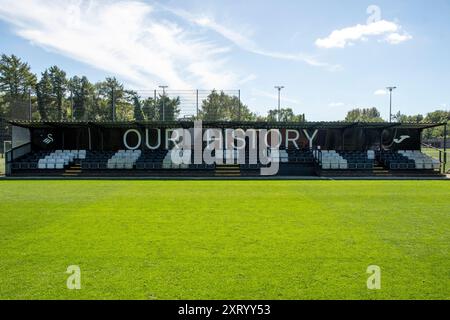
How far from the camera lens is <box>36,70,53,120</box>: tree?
2677 inches

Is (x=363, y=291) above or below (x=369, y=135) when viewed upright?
below

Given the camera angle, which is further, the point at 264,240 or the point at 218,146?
the point at 218,146

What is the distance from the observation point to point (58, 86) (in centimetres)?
7050

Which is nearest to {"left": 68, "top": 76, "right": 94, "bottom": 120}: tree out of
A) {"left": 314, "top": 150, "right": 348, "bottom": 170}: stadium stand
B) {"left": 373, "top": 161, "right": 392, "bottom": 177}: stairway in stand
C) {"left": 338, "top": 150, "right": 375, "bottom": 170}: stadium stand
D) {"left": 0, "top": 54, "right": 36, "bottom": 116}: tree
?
{"left": 0, "top": 54, "right": 36, "bottom": 116}: tree

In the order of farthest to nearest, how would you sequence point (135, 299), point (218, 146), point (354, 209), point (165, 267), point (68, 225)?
1. point (218, 146)
2. point (354, 209)
3. point (68, 225)
4. point (165, 267)
5. point (135, 299)

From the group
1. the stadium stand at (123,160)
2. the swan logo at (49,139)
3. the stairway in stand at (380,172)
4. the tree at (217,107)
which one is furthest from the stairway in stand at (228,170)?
the swan logo at (49,139)

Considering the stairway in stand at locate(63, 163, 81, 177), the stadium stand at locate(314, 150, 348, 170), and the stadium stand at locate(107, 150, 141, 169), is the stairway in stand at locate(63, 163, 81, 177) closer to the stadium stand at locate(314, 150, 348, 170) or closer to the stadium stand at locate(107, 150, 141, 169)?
the stadium stand at locate(107, 150, 141, 169)

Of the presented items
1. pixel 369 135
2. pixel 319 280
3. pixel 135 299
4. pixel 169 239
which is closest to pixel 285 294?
pixel 319 280

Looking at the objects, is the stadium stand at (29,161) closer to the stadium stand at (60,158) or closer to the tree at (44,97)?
the stadium stand at (60,158)

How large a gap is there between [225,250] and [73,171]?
69.3 feet

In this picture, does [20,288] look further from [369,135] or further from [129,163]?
[369,135]

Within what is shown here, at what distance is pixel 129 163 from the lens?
78.7 feet

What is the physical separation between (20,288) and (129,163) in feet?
66.9

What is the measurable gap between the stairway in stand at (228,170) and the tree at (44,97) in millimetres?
58326
